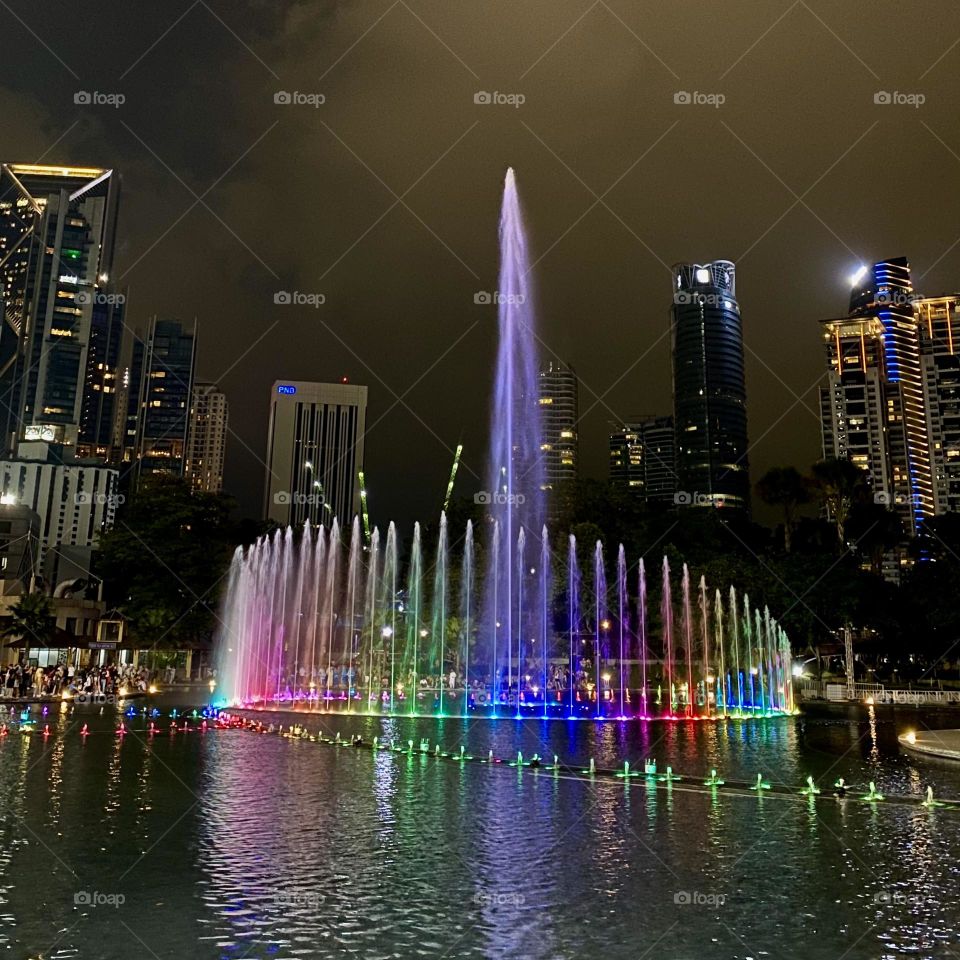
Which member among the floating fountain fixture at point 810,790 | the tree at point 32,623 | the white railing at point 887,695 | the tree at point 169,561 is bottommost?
the floating fountain fixture at point 810,790

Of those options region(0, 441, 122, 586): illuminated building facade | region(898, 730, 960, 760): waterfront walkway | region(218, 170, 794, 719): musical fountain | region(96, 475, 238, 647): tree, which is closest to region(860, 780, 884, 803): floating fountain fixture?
region(898, 730, 960, 760): waterfront walkway

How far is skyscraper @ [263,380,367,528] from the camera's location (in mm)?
183125

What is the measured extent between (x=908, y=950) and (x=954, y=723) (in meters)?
36.2

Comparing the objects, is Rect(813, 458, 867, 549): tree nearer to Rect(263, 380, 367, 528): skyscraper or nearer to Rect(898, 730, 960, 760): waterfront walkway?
Rect(898, 730, 960, 760): waterfront walkway

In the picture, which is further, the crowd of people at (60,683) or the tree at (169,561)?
the tree at (169,561)

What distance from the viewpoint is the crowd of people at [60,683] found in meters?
45.9

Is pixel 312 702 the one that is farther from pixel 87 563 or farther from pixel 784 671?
pixel 87 563

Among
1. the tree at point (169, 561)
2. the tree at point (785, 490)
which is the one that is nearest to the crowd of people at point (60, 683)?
the tree at point (169, 561)

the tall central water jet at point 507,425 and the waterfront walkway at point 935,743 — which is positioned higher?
the tall central water jet at point 507,425

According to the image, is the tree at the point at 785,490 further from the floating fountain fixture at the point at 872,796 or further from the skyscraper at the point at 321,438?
the skyscraper at the point at 321,438

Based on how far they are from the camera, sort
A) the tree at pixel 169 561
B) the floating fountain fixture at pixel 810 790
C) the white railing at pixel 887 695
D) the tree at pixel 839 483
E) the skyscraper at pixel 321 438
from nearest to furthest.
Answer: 1. the floating fountain fixture at pixel 810 790
2. the white railing at pixel 887 695
3. the tree at pixel 169 561
4. the tree at pixel 839 483
5. the skyscraper at pixel 321 438

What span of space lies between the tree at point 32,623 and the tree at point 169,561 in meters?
11.7

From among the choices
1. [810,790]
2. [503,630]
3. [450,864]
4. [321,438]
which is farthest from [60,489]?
[450,864]

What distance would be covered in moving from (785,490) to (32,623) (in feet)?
233
